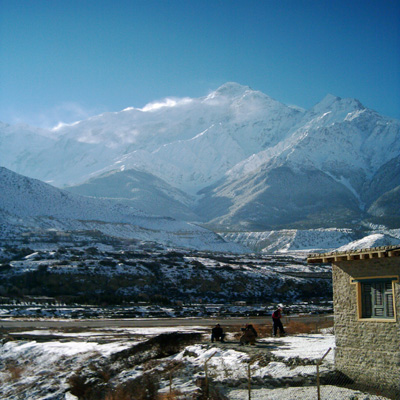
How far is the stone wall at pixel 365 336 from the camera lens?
18.4 metres

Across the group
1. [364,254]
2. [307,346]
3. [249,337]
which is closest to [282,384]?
[307,346]

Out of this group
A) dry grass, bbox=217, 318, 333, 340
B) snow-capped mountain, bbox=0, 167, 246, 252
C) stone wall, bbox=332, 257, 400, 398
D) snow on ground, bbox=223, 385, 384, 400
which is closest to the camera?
snow on ground, bbox=223, 385, 384, 400

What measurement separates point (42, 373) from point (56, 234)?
99761mm

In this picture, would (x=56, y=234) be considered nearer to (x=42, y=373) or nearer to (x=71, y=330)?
(x=71, y=330)

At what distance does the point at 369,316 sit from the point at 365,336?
721mm

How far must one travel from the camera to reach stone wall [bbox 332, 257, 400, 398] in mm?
18422

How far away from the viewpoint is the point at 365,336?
19.4 metres

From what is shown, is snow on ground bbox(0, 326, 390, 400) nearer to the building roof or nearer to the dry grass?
the dry grass

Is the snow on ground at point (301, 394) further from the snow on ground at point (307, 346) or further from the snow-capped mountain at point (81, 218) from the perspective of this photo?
the snow-capped mountain at point (81, 218)

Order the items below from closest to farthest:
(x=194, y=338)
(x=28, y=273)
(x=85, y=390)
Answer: (x=85, y=390)
(x=194, y=338)
(x=28, y=273)

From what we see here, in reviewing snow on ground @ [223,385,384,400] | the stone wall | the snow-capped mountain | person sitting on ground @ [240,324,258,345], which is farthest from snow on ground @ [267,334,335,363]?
the snow-capped mountain

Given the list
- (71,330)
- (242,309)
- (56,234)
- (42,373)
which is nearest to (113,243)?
(56,234)

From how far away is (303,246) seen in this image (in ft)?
579

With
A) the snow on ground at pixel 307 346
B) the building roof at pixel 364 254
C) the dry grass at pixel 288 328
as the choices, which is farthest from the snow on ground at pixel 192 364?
the building roof at pixel 364 254
